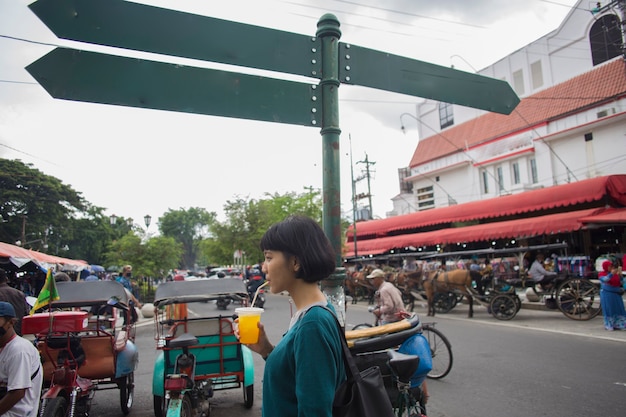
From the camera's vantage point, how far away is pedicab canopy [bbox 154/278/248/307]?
591 centimetres

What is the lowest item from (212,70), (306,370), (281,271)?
(306,370)

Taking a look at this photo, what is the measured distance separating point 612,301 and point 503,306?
3.11 metres

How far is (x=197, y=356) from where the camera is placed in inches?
219

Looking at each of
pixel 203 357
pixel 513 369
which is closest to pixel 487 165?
pixel 513 369

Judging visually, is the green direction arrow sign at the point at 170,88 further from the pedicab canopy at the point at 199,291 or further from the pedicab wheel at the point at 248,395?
the pedicab wheel at the point at 248,395

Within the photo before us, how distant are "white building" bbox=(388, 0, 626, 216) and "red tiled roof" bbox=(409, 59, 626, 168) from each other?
0.06 metres

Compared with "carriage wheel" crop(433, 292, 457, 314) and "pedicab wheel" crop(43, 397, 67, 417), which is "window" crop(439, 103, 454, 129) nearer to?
"carriage wheel" crop(433, 292, 457, 314)

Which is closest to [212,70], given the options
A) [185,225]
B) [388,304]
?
[388,304]

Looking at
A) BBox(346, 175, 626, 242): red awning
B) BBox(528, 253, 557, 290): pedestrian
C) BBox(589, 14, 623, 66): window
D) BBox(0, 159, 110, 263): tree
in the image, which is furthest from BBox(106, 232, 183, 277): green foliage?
BBox(589, 14, 623, 66): window

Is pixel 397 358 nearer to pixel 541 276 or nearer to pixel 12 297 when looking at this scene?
pixel 12 297

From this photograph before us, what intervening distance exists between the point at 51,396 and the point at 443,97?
446cm

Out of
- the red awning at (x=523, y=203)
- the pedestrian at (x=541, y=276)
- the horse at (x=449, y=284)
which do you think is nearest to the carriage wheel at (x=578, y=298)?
the pedestrian at (x=541, y=276)

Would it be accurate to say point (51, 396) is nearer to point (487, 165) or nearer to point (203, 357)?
point (203, 357)

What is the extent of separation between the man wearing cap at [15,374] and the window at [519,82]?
3168cm
